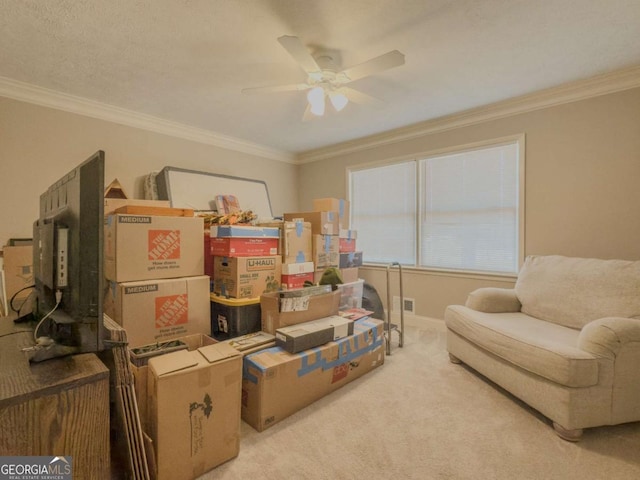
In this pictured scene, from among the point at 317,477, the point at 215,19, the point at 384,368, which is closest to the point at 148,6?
the point at 215,19

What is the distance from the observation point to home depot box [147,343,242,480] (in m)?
1.29

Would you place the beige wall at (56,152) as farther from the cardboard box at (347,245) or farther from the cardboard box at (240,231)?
the cardboard box at (347,245)

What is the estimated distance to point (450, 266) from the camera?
3.49 meters

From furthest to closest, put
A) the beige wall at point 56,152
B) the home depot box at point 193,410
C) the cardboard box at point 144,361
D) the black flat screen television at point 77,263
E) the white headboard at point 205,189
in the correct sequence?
the white headboard at point 205,189, the beige wall at point 56,152, the cardboard box at point 144,361, the home depot box at point 193,410, the black flat screen television at point 77,263

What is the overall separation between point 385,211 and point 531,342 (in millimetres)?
2486

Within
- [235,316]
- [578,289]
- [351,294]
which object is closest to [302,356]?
[235,316]

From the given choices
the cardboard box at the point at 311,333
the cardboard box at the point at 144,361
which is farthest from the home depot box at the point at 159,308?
the cardboard box at the point at 311,333

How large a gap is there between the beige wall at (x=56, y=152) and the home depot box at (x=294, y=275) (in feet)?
6.77

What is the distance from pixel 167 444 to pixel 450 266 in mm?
3143

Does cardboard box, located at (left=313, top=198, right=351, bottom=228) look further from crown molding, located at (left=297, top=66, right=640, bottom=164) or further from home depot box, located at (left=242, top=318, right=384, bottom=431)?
home depot box, located at (left=242, top=318, right=384, bottom=431)

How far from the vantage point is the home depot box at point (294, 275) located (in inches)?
100

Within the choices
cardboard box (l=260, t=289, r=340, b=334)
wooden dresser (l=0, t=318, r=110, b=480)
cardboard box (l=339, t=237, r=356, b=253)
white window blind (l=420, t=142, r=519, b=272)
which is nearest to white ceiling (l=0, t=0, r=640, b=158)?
white window blind (l=420, t=142, r=519, b=272)

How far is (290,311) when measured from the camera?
2158 millimetres

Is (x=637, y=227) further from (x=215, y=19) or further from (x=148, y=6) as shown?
(x=148, y=6)
